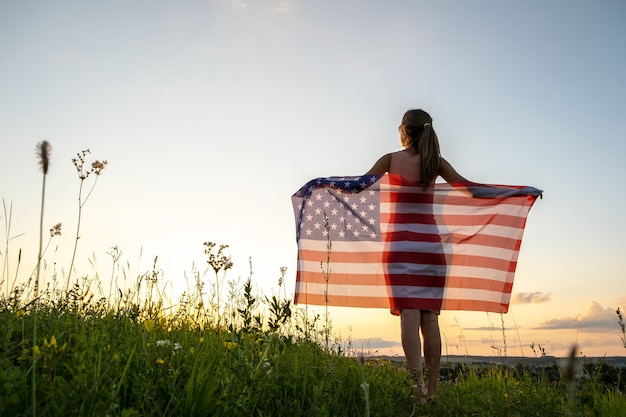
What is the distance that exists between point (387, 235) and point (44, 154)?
500 cm

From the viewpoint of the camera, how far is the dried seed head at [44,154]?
150 cm

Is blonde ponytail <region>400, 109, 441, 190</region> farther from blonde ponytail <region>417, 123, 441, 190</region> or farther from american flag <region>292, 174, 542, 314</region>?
american flag <region>292, 174, 542, 314</region>

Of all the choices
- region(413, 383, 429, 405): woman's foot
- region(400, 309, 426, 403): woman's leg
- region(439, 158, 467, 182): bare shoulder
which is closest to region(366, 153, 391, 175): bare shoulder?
region(439, 158, 467, 182): bare shoulder

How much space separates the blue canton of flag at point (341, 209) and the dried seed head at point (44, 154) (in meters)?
5.09

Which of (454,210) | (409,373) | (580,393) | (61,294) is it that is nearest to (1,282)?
(61,294)

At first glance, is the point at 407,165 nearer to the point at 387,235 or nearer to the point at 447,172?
the point at 447,172

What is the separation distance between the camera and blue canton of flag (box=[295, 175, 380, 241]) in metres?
6.59

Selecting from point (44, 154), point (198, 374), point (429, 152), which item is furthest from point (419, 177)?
point (44, 154)

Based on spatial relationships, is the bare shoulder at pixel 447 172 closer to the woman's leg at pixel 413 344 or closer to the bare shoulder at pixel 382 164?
the bare shoulder at pixel 382 164

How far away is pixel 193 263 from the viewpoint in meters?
5.99

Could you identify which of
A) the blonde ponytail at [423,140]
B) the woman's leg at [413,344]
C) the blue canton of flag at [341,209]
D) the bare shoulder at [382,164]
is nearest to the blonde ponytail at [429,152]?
the blonde ponytail at [423,140]

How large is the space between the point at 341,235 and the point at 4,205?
364 cm

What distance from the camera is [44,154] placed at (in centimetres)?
153

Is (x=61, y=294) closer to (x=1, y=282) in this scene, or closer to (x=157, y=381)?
(x=1, y=282)
